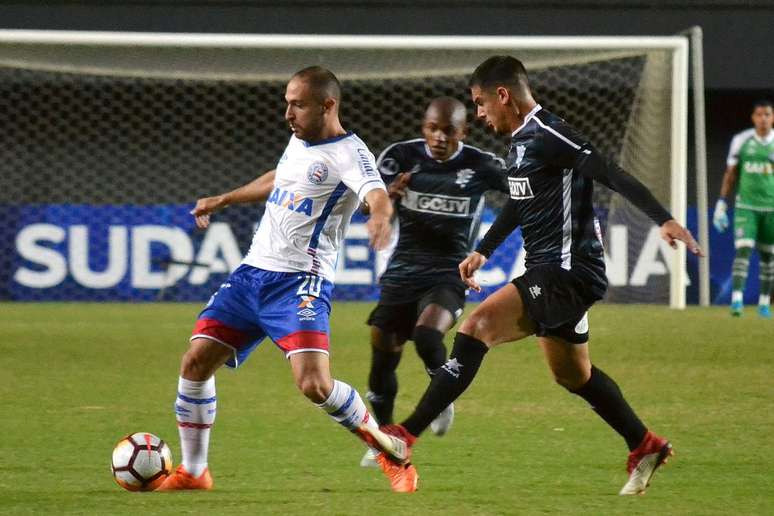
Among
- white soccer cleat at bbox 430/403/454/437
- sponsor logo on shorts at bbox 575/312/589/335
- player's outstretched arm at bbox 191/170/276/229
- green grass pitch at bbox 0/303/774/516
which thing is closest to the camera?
green grass pitch at bbox 0/303/774/516

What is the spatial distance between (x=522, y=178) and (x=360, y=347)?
6.26 m

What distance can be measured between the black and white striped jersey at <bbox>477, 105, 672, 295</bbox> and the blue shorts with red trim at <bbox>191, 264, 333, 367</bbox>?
94 cm

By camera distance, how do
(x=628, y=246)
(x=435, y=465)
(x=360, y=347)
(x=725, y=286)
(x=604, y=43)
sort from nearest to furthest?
(x=435, y=465), (x=360, y=347), (x=604, y=43), (x=628, y=246), (x=725, y=286)

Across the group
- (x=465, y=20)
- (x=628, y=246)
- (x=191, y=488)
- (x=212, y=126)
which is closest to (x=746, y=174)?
(x=628, y=246)

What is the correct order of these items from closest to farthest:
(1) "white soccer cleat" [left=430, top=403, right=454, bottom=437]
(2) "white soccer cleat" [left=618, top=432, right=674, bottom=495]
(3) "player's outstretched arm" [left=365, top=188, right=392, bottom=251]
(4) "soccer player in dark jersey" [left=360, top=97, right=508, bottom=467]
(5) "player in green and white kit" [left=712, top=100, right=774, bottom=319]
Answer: (3) "player's outstretched arm" [left=365, top=188, right=392, bottom=251] < (2) "white soccer cleat" [left=618, top=432, right=674, bottom=495] < (1) "white soccer cleat" [left=430, top=403, right=454, bottom=437] < (4) "soccer player in dark jersey" [left=360, top=97, right=508, bottom=467] < (5) "player in green and white kit" [left=712, top=100, right=774, bottom=319]

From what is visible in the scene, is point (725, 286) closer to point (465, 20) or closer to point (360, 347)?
point (465, 20)

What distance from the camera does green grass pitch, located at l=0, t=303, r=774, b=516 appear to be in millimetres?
5301

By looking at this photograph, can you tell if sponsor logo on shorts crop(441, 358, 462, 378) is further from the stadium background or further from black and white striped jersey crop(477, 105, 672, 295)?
the stadium background

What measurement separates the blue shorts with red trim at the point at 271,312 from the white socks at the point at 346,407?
178 mm

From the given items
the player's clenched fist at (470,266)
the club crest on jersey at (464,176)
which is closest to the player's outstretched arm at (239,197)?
the player's clenched fist at (470,266)

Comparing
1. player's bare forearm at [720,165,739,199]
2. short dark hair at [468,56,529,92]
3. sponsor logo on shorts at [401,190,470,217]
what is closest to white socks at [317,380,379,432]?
short dark hair at [468,56,529,92]

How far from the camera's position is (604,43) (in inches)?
577

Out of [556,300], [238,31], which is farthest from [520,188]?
[238,31]

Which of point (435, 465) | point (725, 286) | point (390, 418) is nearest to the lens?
point (435, 465)
